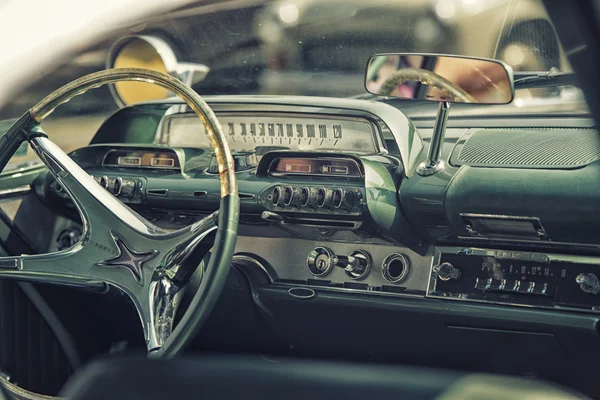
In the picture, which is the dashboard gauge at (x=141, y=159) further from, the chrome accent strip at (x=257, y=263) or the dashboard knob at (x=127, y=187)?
the chrome accent strip at (x=257, y=263)

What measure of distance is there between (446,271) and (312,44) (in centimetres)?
84

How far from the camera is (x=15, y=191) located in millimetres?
2887

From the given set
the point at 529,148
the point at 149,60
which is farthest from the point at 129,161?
the point at 529,148

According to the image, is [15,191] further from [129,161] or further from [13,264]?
[13,264]

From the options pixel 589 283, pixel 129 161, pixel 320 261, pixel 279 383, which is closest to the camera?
pixel 279 383

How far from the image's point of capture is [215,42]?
3016mm

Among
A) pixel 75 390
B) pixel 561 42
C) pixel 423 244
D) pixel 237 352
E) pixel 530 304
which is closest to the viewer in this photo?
pixel 75 390

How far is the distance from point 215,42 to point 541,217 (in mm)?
1252

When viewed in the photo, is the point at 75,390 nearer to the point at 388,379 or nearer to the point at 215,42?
the point at 388,379

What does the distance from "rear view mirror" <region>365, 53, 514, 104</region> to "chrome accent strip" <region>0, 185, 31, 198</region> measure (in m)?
1.24

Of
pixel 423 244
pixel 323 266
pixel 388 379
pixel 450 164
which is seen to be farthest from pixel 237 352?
pixel 388 379

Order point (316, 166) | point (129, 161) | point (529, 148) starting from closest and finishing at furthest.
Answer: point (529, 148) < point (316, 166) < point (129, 161)

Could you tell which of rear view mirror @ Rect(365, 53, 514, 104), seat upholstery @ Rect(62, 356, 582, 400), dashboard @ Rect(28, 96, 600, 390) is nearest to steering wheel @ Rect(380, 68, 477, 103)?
rear view mirror @ Rect(365, 53, 514, 104)

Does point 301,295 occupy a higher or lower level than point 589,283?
lower
